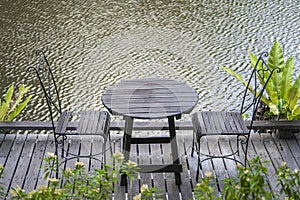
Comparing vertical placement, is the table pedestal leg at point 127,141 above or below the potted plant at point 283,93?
below

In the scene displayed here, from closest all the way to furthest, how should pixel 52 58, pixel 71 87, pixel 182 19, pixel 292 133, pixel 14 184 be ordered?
pixel 14 184 → pixel 292 133 → pixel 71 87 → pixel 52 58 → pixel 182 19

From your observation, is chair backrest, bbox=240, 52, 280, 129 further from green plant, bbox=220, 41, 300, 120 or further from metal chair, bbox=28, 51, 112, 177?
metal chair, bbox=28, 51, 112, 177

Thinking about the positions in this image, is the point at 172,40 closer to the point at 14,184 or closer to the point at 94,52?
the point at 94,52

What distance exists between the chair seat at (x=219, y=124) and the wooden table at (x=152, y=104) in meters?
0.17

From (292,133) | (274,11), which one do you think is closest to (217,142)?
(292,133)

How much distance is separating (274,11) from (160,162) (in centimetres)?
395

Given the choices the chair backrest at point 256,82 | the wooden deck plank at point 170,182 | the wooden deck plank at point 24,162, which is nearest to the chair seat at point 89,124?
the wooden deck plank at point 24,162

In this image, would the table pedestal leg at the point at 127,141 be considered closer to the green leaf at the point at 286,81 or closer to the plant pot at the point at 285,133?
the plant pot at the point at 285,133

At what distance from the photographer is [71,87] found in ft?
16.6

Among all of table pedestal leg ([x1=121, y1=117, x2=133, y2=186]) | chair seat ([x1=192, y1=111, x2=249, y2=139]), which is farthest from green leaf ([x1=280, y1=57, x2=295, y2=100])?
table pedestal leg ([x1=121, y1=117, x2=133, y2=186])

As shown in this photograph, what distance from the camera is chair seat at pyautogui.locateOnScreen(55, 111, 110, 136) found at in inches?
128

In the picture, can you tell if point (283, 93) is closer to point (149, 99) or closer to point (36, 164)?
point (149, 99)

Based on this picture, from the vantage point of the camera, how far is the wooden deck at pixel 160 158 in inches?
132

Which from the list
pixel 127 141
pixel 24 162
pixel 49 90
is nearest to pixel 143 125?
pixel 127 141
